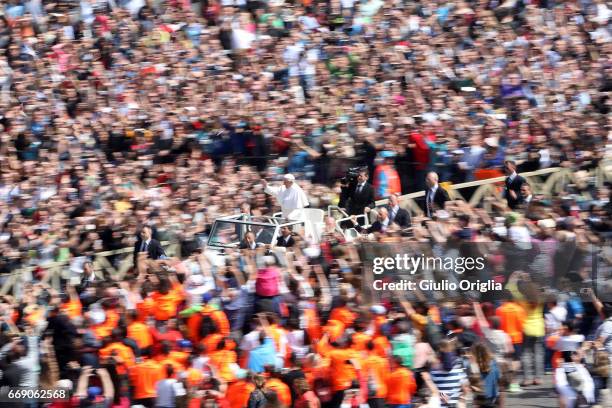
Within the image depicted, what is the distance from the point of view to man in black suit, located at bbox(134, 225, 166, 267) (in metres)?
19.8

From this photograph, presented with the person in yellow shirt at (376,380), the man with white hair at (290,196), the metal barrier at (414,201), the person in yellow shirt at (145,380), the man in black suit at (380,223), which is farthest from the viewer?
the man with white hair at (290,196)

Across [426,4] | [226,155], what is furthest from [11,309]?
[426,4]

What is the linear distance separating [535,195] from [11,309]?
290 inches

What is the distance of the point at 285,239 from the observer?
764 inches

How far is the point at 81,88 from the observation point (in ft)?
79.5

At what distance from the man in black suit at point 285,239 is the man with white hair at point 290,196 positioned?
789 millimetres

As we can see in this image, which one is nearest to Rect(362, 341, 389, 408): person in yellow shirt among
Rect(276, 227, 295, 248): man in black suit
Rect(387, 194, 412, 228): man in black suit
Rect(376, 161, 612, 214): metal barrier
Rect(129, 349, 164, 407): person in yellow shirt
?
Rect(129, 349, 164, 407): person in yellow shirt

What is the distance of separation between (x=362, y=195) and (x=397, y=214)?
124cm

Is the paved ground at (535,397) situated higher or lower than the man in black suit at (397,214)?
lower

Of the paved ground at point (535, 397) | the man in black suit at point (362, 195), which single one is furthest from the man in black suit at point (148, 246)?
the paved ground at point (535, 397)

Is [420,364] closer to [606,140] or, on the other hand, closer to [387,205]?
[387,205]

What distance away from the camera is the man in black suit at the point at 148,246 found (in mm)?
19812

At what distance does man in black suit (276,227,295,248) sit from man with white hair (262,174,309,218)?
789mm

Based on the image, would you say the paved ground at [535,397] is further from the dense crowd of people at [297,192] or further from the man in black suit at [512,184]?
the man in black suit at [512,184]
